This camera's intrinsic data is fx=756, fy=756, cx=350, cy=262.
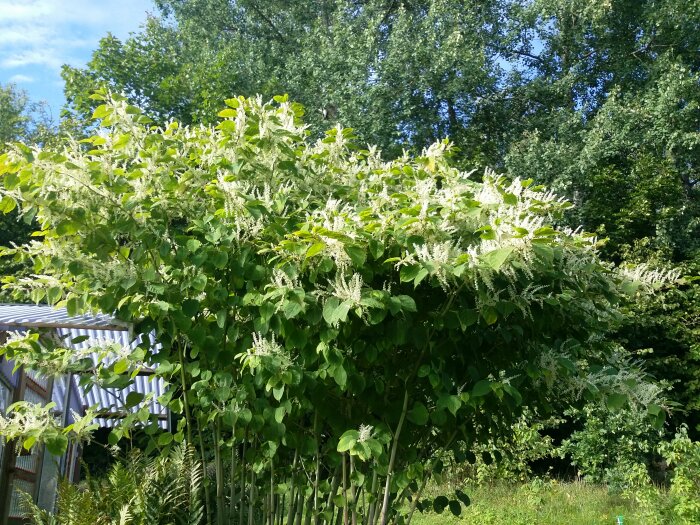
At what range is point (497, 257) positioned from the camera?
8.11ft

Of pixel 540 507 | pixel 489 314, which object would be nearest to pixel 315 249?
pixel 489 314

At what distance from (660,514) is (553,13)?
9292 mm

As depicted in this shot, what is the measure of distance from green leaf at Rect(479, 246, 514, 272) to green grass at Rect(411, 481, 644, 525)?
486 centimetres

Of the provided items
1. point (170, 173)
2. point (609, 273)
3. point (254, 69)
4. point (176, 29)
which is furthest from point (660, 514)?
point (176, 29)

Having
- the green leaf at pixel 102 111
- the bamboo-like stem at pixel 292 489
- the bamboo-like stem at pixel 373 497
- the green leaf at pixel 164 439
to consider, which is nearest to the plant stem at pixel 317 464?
the bamboo-like stem at pixel 292 489

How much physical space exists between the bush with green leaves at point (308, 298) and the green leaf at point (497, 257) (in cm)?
Answer: 12

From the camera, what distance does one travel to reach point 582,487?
969cm

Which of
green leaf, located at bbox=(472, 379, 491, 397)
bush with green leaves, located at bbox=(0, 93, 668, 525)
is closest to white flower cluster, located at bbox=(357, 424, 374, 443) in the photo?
bush with green leaves, located at bbox=(0, 93, 668, 525)

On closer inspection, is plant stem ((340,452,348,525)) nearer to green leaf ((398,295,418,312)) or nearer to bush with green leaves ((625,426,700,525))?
green leaf ((398,295,418,312))

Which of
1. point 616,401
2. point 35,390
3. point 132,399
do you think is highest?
point 35,390

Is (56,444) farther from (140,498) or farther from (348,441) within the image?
(348,441)

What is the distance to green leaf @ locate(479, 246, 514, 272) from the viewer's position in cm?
246

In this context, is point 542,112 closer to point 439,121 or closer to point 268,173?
point 439,121

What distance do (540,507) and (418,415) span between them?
594 cm
